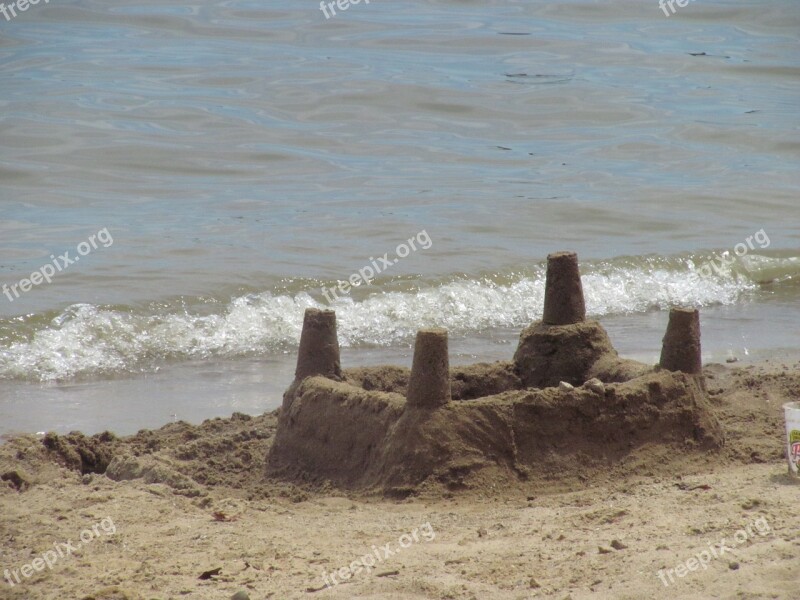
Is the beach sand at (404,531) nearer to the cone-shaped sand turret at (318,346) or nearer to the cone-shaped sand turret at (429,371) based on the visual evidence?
the cone-shaped sand turret at (429,371)

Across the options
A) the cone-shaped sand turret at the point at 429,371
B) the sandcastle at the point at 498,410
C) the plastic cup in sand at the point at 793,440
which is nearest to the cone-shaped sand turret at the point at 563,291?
the sandcastle at the point at 498,410

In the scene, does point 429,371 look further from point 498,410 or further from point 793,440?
point 793,440

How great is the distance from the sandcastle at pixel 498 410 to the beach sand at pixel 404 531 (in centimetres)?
7

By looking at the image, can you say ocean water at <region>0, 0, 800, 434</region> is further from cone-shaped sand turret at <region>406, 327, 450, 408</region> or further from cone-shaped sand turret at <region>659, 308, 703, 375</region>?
cone-shaped sand turret at <region>659, 308, 703, 375</region>

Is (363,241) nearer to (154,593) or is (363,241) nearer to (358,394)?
Result: (358,394)

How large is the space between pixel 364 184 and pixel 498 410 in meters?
8.89

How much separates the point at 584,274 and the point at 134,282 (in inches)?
142

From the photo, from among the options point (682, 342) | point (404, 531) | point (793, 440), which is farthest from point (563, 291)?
point (404, 531)

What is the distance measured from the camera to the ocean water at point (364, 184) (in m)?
7.45

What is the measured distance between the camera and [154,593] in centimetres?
301

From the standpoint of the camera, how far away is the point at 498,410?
12.4ft

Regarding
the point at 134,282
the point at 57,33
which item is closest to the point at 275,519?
the point at 134,282

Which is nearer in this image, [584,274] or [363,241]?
[584,274]

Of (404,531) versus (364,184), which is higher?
(364,184)
